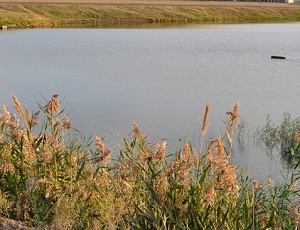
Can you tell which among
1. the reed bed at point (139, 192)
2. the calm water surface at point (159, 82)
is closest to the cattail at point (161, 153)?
A: the reed bed at point (139, 192)

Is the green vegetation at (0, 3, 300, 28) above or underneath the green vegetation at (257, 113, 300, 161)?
underneath

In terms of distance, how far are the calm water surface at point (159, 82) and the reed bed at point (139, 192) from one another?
5.59ft

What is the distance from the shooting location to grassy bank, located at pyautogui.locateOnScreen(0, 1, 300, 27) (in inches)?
1986

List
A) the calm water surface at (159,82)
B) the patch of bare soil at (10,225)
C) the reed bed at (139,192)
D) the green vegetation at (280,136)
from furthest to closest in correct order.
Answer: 1. the calm water surface at (159,82)
2. the green vegetation at (280,136)
3. the patch of bare soil at (10,225)
4. the reed bed at (139,192)

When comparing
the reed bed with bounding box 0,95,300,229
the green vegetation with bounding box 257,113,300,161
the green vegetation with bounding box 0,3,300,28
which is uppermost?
the reed bed with bounding box 0,95,300,229

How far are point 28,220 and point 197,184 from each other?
1.45 m

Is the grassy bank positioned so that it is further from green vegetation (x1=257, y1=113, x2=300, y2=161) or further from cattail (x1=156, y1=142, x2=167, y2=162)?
cattail (x1=156, y1=142, x2=167, y2=162)

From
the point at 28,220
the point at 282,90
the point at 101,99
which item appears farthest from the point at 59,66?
the point at 28,220

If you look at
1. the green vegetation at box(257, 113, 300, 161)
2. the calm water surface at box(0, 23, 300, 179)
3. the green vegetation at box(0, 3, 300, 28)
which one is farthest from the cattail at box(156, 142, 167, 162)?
the green vegetation at box(0, 3, 300, 28)

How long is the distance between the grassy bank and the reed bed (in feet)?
137

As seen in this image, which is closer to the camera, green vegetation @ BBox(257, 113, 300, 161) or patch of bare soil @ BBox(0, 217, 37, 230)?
patch of bare soil @ BBox(0, 217, 37, 230)

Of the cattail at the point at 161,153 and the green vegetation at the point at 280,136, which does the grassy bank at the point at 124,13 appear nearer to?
the green vegetation at the point at 280,136

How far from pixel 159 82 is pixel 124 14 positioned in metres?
41.2

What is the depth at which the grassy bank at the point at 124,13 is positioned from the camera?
50.4 metres
